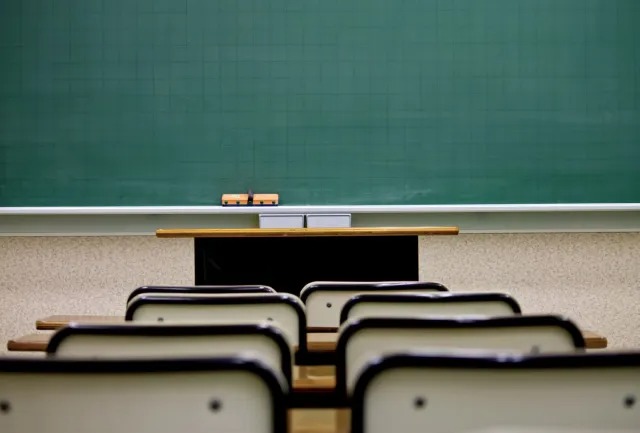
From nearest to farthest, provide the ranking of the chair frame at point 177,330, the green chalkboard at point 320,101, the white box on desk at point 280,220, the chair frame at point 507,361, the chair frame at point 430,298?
1. the chair frame at point 507,361
2. the chair frame at point 177,330
3. the chair frame at point 430,298
4. the white box on desk at point 280,220
5. the green chalkboard at point 320,101

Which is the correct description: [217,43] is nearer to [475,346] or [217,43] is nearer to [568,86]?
[568,86]

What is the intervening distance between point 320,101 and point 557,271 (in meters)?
2.10

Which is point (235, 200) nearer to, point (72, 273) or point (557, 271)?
point (72, 273)

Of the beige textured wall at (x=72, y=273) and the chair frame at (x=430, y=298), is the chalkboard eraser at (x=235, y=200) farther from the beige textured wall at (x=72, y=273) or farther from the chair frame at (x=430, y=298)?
the chair frame at (x=430, y=298)

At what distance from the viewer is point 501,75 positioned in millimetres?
4156

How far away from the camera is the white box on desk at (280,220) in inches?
158

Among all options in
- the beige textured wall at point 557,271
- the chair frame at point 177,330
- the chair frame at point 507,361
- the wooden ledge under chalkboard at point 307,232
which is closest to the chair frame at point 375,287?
the wooden ledge under chalkboard at point 307,232

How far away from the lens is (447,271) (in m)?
4.41

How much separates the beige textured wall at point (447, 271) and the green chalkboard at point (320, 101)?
15.2 inches

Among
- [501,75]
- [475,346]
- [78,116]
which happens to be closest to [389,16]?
[501,75]

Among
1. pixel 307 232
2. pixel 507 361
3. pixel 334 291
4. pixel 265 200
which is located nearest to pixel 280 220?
pixel 265 200

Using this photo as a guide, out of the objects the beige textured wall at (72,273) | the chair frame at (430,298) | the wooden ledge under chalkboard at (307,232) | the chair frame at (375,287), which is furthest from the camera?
the beige textured wall at (72,273)

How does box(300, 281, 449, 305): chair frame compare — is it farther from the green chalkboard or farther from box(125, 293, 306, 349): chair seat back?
the green chalkboard

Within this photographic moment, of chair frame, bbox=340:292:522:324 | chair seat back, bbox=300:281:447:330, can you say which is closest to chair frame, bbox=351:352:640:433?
chair frame, bbox=340:292:522:324
